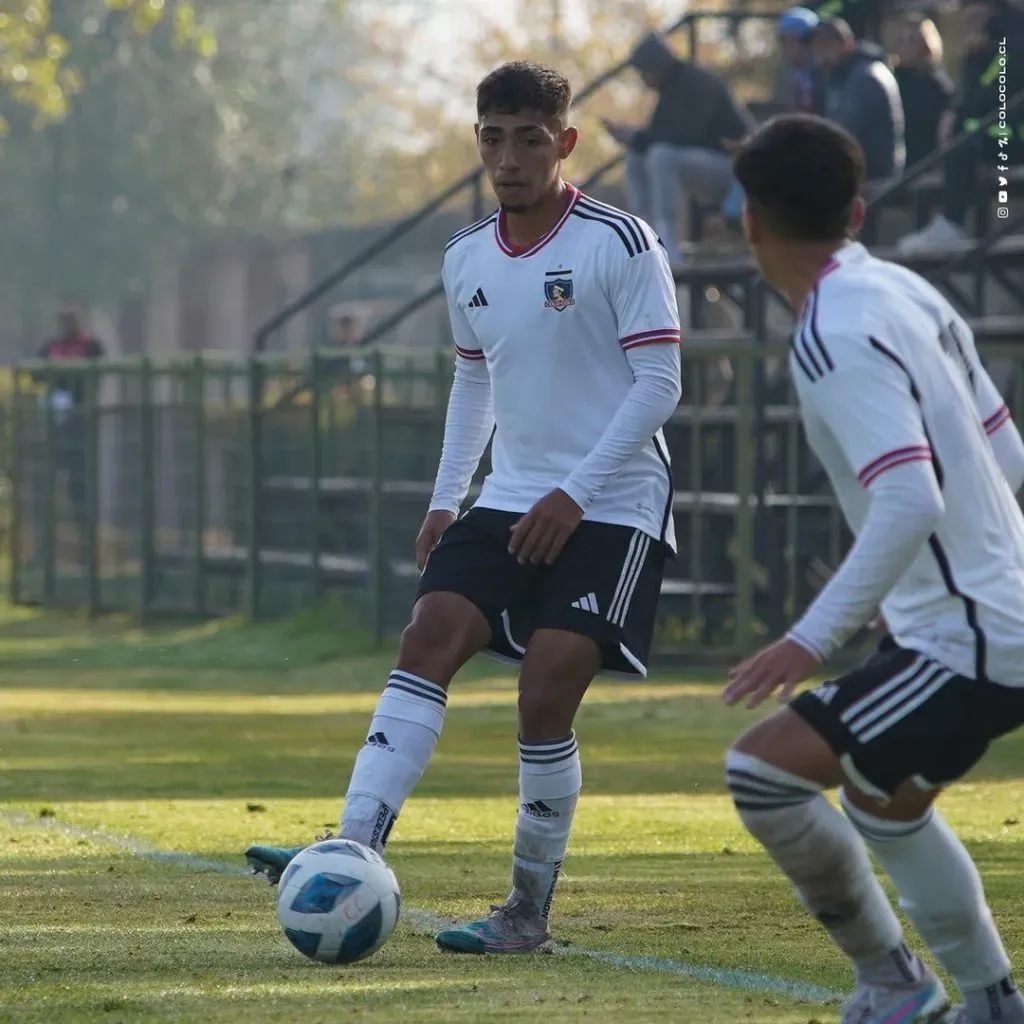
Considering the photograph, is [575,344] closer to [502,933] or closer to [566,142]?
[566,142]

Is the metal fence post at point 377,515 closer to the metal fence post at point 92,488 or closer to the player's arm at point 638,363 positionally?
the metal fence post at point 92,488

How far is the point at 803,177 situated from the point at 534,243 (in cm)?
176

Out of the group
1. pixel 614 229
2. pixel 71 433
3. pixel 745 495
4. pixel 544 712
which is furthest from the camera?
pixel 71 433

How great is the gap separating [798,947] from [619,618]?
0.99 m

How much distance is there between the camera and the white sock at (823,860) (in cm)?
491

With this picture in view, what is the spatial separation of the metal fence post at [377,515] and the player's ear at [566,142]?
42.4 feet

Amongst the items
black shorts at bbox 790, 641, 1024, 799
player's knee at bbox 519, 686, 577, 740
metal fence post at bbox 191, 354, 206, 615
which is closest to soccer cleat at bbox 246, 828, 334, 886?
player's knee at bbox 519, 686, 577, 740

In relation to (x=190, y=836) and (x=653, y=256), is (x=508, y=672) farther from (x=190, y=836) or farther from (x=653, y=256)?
(x=653, y=256)

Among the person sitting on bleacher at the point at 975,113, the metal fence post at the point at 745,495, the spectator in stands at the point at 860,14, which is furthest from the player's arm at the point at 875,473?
the spectator in stands at the point at 860,14

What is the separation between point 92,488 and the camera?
78.7ft

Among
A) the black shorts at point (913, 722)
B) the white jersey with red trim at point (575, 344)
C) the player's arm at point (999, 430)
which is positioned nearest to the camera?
the black shorts at point (913, 722)

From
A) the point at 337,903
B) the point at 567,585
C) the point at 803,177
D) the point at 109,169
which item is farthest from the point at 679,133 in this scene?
the point at 109,169

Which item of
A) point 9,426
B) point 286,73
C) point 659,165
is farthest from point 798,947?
point 286,73

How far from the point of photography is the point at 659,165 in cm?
1947
